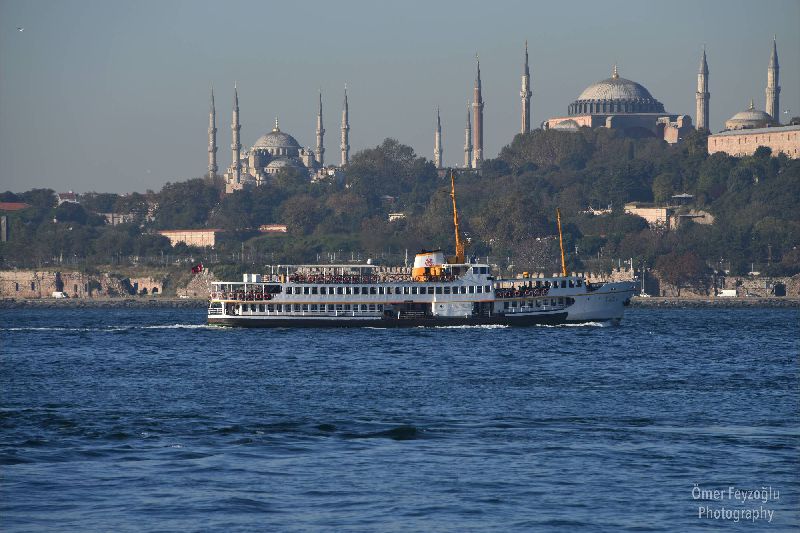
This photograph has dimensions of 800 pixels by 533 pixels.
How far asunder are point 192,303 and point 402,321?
71847 millimetres

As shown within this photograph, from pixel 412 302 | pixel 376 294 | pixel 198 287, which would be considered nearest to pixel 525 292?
pixel 412 302

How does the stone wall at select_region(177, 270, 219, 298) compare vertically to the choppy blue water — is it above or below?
above

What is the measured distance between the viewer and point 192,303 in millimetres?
148125

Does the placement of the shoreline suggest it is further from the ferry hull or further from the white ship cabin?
the white ship cabin

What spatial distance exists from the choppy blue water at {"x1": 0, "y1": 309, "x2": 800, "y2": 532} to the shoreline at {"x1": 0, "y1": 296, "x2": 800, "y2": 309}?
70769mm

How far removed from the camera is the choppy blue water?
98.1 ft

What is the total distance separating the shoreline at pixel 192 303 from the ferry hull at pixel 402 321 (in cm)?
5233

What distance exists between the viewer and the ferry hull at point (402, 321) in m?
78.3

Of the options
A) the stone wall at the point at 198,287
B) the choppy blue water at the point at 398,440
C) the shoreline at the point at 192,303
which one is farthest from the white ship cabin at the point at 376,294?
the stone wall at the point at 198,287

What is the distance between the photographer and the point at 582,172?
194 meters

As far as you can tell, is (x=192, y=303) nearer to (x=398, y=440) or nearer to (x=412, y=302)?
(x=412, y=302)

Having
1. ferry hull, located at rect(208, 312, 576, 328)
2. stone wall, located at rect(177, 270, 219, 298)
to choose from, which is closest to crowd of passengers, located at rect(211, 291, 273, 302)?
ferry hull, located at rect(208, 312, 576, 328)

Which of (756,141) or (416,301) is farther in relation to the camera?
(756,141)

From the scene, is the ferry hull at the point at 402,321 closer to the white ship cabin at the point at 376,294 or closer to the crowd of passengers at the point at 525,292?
the white ship cabin at the point at 376,294
